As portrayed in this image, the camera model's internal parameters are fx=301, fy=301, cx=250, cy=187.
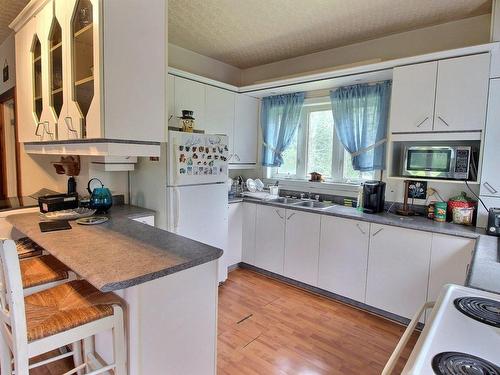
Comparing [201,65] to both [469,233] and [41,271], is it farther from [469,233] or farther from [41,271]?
[469,233]

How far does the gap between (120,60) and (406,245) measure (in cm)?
240

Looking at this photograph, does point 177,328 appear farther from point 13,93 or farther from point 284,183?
point 13,93

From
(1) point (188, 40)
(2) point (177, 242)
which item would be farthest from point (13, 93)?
(2) point (177, 242)

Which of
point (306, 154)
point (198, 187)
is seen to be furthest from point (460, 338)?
point (306, 154)

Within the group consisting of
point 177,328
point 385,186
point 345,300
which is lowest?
point 345,300

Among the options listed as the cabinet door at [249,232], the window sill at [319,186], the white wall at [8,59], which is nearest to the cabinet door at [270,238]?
the cabinet door at [249,232]

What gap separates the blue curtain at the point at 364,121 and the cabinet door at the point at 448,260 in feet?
3.32

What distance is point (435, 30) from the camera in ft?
8.95

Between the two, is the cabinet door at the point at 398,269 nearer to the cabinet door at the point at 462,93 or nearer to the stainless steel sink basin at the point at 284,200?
the cabinet door at the point at 462,93

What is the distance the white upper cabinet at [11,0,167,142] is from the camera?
147 cm

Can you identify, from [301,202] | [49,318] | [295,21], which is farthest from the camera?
[301,202]

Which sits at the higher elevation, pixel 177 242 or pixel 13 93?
pixel 13 93

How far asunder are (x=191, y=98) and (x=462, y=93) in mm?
2443

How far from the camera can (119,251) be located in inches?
59.6
